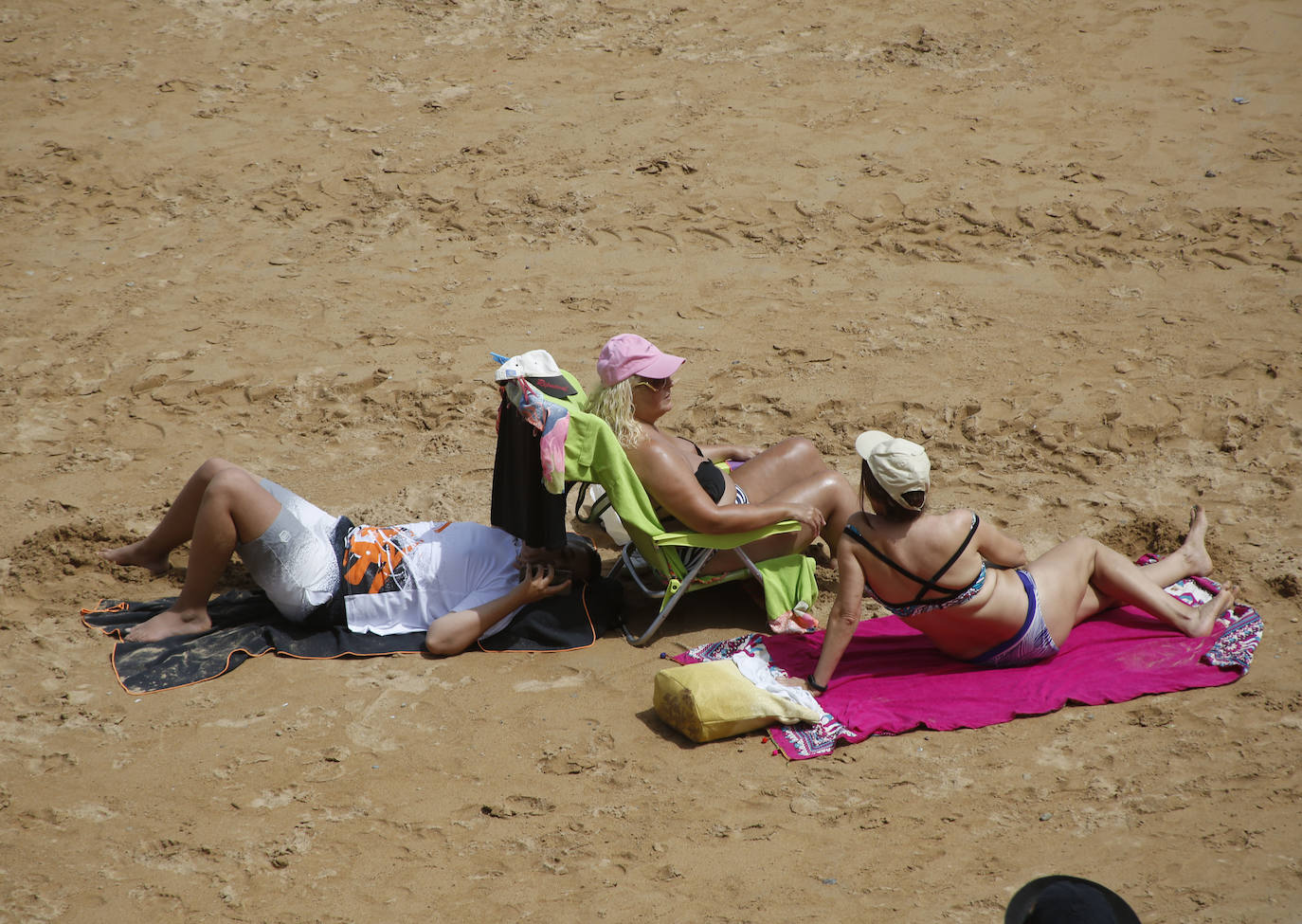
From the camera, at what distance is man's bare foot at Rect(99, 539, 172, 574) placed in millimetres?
4535

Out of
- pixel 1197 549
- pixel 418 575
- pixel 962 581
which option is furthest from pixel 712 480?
pixel 1197 549

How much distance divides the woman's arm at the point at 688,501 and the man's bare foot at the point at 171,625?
1.90 m

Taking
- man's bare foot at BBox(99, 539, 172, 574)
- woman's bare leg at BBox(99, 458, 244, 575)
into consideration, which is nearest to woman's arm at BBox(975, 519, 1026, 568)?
woman's bare leg at BBox(99, 458, 244, 575)

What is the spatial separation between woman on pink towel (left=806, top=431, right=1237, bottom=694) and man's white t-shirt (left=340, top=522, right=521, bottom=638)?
1.39 m

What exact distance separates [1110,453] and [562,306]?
3613 millimetres

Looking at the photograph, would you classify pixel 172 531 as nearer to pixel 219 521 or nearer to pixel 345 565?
pixel 219 521

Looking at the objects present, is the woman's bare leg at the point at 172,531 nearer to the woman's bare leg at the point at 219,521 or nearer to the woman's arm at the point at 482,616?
the woman's bare leg at the point at 219,521

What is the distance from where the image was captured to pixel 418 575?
4.38m

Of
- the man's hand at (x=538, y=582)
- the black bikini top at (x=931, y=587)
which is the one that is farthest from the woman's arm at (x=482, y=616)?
the black bikini top at (x=931, y=587)

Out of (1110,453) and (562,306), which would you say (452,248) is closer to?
(562,306)

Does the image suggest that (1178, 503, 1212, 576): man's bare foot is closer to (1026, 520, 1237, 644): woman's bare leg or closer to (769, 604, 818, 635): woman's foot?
(1026, 520, 1237, 644): woman's bare leg

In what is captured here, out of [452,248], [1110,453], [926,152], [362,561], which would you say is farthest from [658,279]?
[362,561]

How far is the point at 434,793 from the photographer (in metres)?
3.62

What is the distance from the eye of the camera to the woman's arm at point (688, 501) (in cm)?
420
